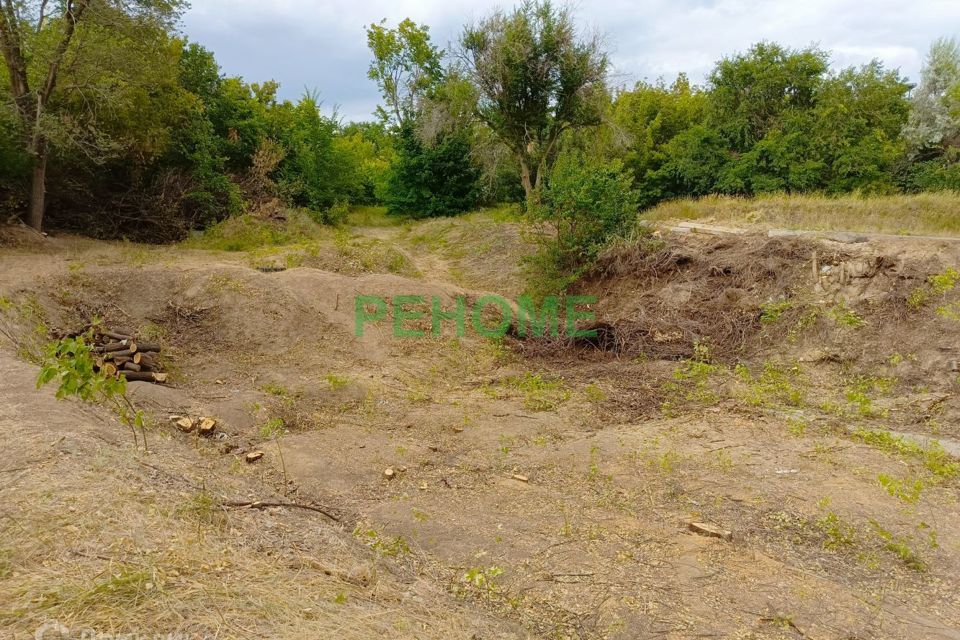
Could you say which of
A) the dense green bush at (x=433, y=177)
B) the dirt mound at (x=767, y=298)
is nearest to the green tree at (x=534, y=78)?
the dense green bush at (x=433, y=177)

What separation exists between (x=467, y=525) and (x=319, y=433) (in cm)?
219

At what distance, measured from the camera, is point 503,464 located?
16.9ft

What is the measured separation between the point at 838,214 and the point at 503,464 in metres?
11.0

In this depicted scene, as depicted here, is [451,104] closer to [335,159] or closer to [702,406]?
[335,159]

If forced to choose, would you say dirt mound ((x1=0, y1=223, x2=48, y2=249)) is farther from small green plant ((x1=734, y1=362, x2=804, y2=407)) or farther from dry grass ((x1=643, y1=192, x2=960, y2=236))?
dry grass ((x1=643, y1=192, x2=960, y2=236))

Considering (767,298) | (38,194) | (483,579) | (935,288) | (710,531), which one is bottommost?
(710,531)

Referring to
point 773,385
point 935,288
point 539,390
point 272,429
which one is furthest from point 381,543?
point 935,288

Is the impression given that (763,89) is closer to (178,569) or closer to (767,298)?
(767,298)

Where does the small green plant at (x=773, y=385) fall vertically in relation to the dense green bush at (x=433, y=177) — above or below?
below

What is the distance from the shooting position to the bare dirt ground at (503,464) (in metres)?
2.65

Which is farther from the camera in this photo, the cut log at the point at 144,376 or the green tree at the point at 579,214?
the green tree at the point at 579,214

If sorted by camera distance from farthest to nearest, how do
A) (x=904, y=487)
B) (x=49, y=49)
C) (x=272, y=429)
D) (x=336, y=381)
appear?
(x=49, y=49) → (x=336, y=381) → (x=272, y=429) → (x=904, y=487)

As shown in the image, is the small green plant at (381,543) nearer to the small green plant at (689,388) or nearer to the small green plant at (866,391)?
the small green plant at (689,388)

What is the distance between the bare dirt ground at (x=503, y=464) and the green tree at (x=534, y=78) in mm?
7851
